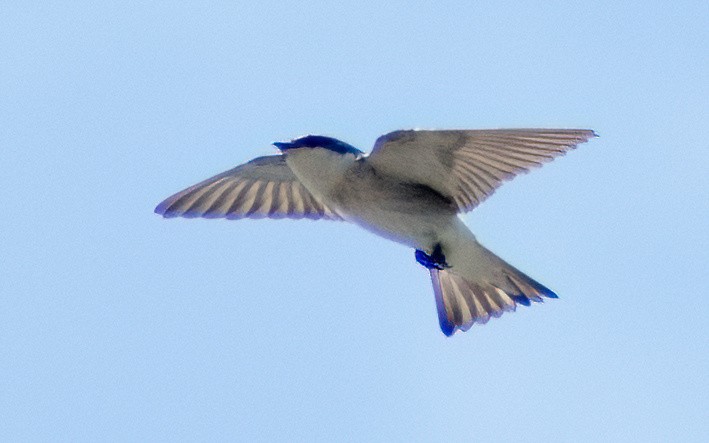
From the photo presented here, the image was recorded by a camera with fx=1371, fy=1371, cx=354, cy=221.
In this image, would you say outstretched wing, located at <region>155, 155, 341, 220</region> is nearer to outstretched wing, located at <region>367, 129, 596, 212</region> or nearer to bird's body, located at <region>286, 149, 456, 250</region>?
bird's body, located at <region>286, 149, 456, 250</region>

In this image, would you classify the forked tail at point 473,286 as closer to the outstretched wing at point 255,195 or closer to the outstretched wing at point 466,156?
the outstretched wing at point 466,156

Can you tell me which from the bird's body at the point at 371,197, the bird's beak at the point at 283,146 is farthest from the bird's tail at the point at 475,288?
the bird's beak at the point at 283,146

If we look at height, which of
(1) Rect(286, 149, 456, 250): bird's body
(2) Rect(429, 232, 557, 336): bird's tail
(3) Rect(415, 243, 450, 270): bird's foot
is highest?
(1) Rect(286, 149, 456, 250): bird's body

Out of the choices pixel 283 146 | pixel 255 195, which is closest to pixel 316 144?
pixel 283 146

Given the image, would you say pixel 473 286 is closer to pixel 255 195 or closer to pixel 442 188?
pixel 442 188

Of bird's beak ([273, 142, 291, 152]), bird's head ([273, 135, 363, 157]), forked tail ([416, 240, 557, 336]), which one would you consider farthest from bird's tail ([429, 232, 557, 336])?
bird's beak ([273, 142, 291, 152])

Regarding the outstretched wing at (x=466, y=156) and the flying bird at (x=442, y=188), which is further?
the flying bird at (x=442, y=188)

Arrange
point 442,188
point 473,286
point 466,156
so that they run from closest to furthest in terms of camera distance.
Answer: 1. point 466,156
2. point 442,188
3. point 473,286

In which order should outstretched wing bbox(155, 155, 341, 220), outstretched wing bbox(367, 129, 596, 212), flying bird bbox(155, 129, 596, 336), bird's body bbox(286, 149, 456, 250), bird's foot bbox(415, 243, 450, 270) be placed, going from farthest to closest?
outstretched wing bbox(155, 155, 341, 220) < bird's foot bbox(415, 243, 450, 270) < bird's body bbox(286, 149, 456, 250) < flying bird bbox(155, 129, 596, 336) < outstretched wing bbox(367, 129, 596, 212)
